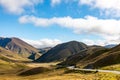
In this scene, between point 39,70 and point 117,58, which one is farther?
point 39,70

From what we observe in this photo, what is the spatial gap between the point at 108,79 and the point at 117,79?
2257 mm

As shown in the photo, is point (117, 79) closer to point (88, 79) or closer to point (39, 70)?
point (88, 79)

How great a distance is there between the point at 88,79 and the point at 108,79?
34.1 feet

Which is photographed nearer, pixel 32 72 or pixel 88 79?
pixel 88 79

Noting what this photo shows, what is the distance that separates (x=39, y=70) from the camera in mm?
183750

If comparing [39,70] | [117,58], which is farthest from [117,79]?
[39,70]

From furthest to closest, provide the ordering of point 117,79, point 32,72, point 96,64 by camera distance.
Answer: point 32,72, point 96,64, point 117,79

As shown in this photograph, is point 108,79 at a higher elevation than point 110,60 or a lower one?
lower

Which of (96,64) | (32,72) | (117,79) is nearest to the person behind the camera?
(117,79)

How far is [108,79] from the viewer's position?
64.9 metres

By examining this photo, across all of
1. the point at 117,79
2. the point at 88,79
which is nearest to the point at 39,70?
the point at 88,79

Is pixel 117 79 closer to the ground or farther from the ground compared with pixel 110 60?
closer to the ground

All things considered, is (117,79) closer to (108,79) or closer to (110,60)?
(108,79)

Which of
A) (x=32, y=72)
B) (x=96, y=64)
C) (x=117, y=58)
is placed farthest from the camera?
(x=32, y=72)
